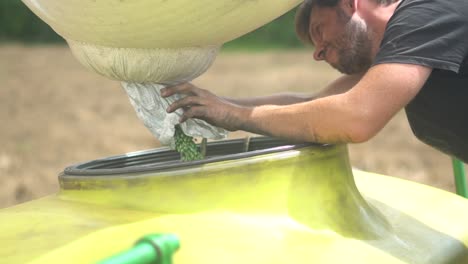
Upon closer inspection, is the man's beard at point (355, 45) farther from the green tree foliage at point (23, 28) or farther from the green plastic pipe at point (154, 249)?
the green tree foliage at point (23, 28)

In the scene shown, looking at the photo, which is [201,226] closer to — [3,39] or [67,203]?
[67,203]

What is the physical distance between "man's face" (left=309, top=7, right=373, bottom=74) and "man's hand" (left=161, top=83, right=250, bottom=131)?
0.35 meters

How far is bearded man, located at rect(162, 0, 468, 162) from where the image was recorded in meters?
1.62

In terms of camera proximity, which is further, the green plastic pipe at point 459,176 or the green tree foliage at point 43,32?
the green tree foliage at point 43,32

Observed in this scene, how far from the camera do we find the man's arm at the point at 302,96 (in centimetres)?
214

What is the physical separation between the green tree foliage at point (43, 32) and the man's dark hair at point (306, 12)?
11864 mm

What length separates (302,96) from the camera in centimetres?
222

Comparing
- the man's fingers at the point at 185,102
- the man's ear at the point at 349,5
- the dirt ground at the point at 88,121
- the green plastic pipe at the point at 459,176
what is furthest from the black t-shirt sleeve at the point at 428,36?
the dirt ground at the point at 88,121

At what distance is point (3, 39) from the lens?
14.3 meters

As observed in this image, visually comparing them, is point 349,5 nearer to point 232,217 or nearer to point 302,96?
point 302,96

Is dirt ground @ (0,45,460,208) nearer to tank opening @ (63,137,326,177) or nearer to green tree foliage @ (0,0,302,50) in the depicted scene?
green tree foliage @ (0,0,302,50)

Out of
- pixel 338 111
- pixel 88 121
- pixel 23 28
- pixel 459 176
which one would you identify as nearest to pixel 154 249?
pixel 338 111

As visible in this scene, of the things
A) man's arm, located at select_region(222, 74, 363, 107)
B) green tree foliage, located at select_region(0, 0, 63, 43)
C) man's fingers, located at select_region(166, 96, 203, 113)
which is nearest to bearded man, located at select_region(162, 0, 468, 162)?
man's fingers, located at select_region(166, 96, 203, 113)

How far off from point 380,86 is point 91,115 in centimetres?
601
